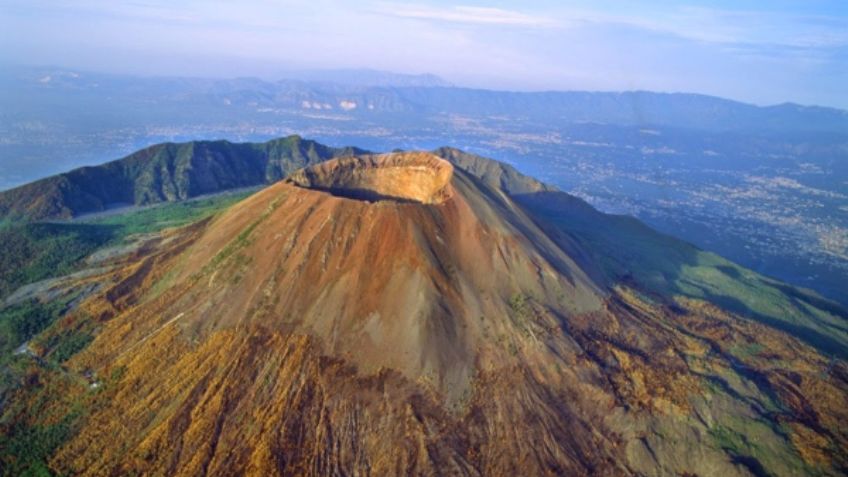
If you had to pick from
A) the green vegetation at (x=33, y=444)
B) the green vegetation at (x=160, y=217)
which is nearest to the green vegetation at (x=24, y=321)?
the green vegetation at (x=33, y=444)

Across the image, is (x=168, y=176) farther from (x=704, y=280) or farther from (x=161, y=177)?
(x=704, y=280)

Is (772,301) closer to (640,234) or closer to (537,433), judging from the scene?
(640,234)

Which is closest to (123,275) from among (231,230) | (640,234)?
(231,230)

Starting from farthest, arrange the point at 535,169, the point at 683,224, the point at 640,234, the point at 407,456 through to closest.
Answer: the point at 535,169, the point at 683,224, the point at 640,234, the point at 407,456

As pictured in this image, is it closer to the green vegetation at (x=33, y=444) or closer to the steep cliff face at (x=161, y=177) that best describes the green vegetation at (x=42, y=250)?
the steep cliff face at (x=161, y=177)

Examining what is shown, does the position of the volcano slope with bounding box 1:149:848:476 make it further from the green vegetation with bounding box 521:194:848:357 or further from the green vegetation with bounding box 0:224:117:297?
the green vegetation with bounding box 0:224:117:297

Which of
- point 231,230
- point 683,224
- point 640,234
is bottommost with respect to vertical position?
point 683,224

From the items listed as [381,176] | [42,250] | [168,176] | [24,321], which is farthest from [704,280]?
[168,176]
